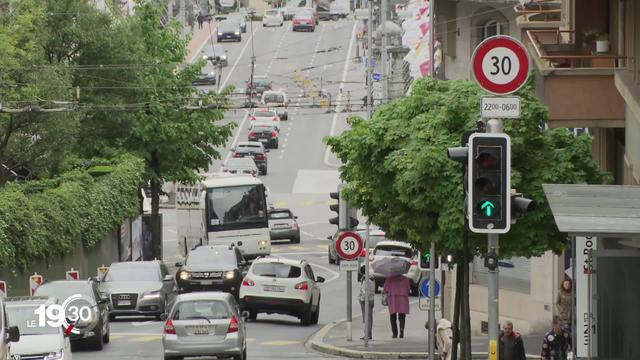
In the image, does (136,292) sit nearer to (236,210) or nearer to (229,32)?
(236,210)

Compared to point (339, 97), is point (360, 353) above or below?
below

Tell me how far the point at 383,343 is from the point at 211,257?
8754mm

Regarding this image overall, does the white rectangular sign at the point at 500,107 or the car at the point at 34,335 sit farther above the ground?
the white rectangular sign at the point at 500,107

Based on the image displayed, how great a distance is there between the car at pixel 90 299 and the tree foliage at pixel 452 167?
8.05 meters

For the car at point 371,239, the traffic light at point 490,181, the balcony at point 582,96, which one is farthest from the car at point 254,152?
the traffic light at point 490,181

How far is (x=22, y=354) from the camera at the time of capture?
25594mm

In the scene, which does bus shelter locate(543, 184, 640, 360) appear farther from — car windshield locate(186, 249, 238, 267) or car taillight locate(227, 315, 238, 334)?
→ car windshield locate(186, 249, 238, 267)

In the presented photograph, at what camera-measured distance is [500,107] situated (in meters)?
17.2

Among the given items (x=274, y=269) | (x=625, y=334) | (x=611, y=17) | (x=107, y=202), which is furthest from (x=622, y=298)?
(x=107, y=202)

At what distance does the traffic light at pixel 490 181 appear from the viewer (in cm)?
1664

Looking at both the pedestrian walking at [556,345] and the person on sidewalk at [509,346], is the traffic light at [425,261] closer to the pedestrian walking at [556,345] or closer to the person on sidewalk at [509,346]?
the person on sidewalk at [509,346]

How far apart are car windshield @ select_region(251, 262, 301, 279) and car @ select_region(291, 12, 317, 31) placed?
99999mm

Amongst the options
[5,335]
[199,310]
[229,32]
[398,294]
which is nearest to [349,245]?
[398,294]

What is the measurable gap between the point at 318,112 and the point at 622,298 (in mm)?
90406
